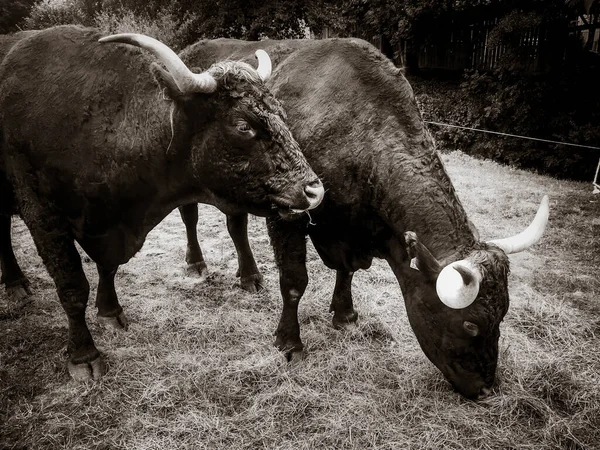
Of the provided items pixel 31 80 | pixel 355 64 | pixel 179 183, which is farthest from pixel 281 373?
pixel 31 80

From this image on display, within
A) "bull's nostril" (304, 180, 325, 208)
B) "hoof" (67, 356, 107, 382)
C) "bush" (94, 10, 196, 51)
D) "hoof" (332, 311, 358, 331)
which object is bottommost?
"hoof" (332, 311, 358, 331)

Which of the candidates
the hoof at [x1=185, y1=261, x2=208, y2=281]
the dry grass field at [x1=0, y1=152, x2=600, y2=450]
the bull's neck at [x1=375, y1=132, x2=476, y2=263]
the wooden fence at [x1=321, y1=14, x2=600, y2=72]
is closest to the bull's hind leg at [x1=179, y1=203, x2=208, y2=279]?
the hoof at [x1=185, y1=261, x2=208, y2=281]

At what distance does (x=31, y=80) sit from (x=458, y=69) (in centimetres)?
1450

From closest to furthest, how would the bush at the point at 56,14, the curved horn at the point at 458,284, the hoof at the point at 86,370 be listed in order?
the curved horn at the point at 458,284 < the hoof at the point at 86,370 < the bush at the point at 56,14

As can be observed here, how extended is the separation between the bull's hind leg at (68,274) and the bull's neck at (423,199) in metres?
2.33

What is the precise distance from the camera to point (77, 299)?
3586mm

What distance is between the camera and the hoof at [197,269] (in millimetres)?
5566

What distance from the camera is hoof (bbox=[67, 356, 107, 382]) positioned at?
3580 mm

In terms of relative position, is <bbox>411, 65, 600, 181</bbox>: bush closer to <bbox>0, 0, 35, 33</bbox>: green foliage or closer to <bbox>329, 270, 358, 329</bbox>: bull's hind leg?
<bbox>329, 270, 358, 329</bbox>: bull's hind leg

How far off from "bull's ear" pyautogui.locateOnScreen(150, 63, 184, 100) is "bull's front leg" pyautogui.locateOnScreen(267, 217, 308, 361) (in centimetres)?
121

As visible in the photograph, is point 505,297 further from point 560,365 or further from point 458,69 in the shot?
point 458,69

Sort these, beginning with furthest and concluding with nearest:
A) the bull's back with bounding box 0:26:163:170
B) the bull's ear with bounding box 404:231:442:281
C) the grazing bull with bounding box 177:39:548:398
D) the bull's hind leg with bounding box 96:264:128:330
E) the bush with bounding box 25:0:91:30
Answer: the bush with bounding box 25:0:91:30 → the bull's hind leg with bounding box 96:264:128:330 → the bull's back with bounding box 0:26:163:170 → the grazing bull with bounding box 177:39:548:398 → the bull's ear with bounding box 404:231:442:281

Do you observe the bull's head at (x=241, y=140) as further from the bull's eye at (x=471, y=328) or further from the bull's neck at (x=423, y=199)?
the bull's eye at (x=471, y=328)

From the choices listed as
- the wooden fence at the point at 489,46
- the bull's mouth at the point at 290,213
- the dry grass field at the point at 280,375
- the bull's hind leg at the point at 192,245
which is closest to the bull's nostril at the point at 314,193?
the bull's mouth at the point at 290,213
